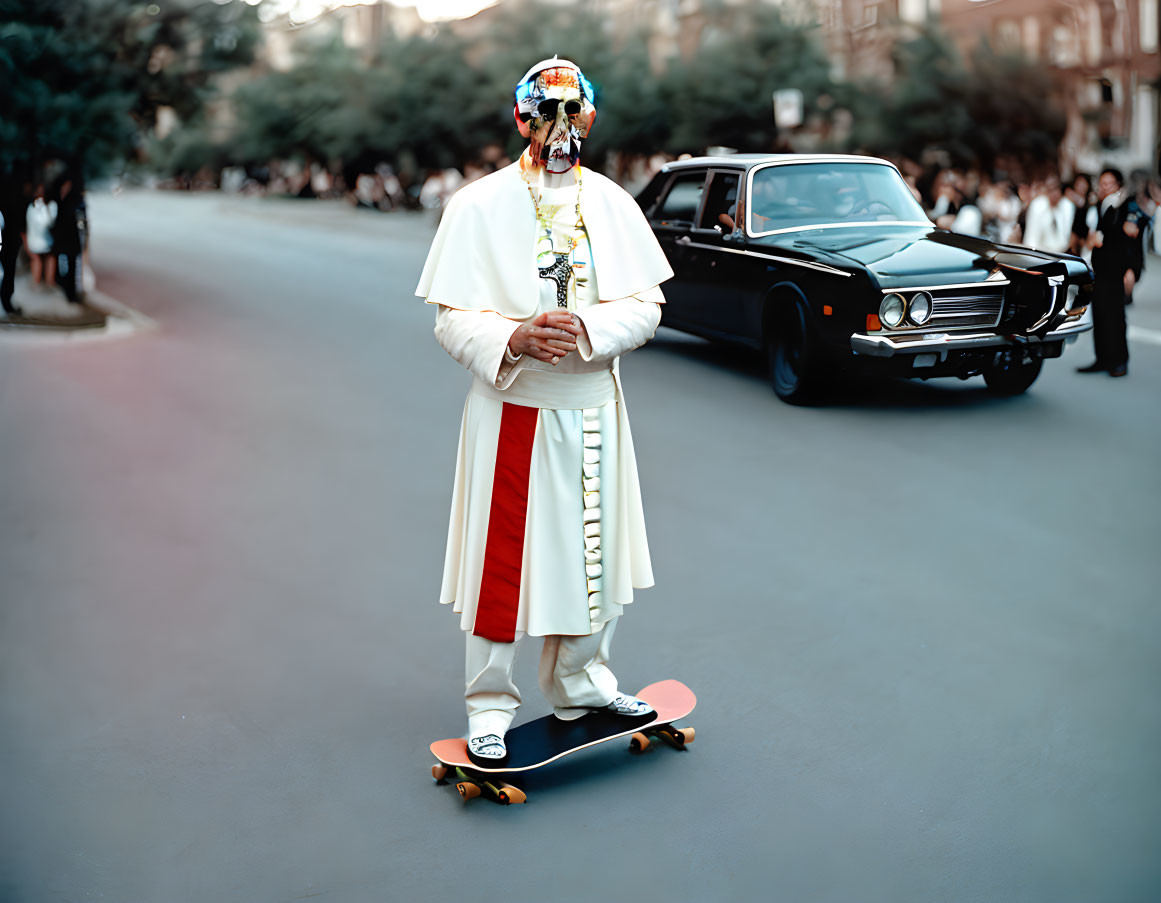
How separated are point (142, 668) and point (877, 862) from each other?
9.20ft

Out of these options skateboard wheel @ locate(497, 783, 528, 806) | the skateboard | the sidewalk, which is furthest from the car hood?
the sidewalk

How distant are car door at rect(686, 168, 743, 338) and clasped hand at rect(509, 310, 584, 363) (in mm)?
7225

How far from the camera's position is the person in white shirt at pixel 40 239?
665 inches

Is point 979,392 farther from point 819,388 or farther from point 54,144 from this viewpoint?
point 54,144

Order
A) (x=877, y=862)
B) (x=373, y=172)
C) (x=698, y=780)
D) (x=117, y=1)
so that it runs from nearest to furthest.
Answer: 1. (x=877, y=862)
2. (x=698, y=780)
3. (x=117, y=1)
4. (x=373, y=172)

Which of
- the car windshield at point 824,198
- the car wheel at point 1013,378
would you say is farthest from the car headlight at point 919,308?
the car windshield at point 824,198

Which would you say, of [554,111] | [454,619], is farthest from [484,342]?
[454,619]

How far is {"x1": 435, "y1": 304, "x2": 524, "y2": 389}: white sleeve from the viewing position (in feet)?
12.5

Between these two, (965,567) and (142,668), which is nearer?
(142,668)

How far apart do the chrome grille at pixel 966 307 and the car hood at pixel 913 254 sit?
9 cm

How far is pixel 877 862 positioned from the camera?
143 inches

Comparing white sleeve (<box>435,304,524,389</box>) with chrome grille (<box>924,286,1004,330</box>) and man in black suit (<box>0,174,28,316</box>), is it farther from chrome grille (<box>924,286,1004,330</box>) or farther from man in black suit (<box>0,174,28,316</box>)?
man in black suit (<box>0,174,28,316</box>)

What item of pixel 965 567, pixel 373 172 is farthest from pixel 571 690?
pixel 373 172

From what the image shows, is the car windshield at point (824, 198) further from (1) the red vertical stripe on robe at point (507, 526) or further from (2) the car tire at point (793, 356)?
(1) the red vertical stripe on robe at point (507, 526)
